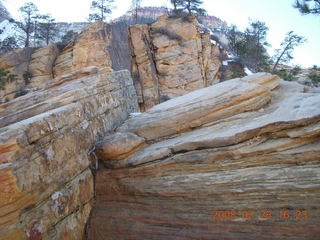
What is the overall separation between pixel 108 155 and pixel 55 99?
5.61ft

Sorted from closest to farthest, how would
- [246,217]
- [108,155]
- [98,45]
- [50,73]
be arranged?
1. [246,217]
2. [108,155]
3. [98,45]
4. [50,73]

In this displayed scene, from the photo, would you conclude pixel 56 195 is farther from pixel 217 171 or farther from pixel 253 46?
pixel 253 46

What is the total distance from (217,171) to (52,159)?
110 inches

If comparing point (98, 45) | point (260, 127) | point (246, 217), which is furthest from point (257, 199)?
point (98, 45)

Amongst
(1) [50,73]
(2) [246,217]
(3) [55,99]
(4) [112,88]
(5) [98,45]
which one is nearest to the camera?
(2) [246,217]

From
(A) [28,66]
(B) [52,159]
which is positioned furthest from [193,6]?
(B) [52,159]

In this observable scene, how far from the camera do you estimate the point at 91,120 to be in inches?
203

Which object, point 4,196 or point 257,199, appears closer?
point 4,196

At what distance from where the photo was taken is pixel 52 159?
12.8ft

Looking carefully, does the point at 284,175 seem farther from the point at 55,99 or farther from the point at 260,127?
the point at 55,99

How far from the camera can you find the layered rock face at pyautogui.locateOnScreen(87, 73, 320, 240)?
3.55m

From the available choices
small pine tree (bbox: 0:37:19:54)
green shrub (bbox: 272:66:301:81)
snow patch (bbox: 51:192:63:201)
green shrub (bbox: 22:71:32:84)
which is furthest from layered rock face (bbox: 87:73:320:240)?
small pine tree (bbox: 0:37:19:54)

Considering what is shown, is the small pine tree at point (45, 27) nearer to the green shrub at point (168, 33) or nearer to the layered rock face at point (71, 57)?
the layered rock face at point (71, 57)

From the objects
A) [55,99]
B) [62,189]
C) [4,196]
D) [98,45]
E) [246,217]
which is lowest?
[246,217]
